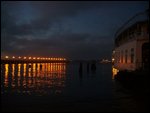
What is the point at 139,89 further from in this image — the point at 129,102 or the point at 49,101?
the point at 49,101

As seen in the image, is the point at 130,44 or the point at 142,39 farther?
the point at 130,44

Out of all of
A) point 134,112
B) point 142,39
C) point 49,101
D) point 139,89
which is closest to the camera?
point 134,112

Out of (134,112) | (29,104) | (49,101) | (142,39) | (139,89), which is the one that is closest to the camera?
(134,112)

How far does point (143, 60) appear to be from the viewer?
2683 centimetres

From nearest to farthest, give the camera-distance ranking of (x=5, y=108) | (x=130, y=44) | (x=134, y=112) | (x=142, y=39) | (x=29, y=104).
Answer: (x=134, y=112) → (x=5, y=108) → (x=29, y=104) → (x=142, y=39) → (x=130, y=44)

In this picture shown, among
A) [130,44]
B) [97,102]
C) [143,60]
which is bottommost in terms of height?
[97,102]

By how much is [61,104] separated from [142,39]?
13955 mm

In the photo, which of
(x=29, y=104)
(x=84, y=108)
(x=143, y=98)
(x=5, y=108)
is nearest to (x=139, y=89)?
(x=143, y=98)

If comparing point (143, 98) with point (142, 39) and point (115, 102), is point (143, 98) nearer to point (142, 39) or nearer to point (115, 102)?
point (115, 102)

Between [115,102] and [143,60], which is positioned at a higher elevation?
[143,60]

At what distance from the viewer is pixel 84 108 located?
1480 cm

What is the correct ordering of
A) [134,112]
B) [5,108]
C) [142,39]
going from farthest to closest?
[142,39]
[5,108]
[134,112]

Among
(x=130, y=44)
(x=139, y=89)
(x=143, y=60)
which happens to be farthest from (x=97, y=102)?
(x=130, y=44)

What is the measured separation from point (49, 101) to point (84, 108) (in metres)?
3.34
